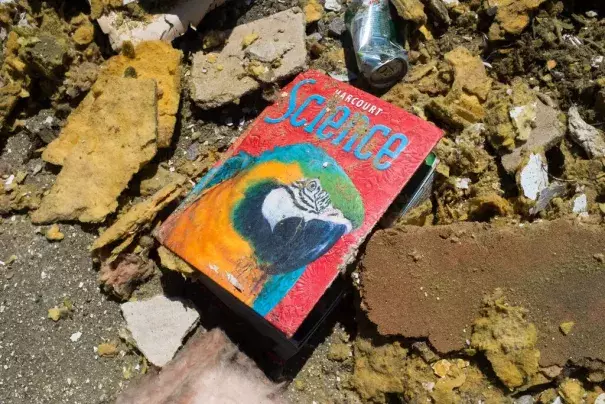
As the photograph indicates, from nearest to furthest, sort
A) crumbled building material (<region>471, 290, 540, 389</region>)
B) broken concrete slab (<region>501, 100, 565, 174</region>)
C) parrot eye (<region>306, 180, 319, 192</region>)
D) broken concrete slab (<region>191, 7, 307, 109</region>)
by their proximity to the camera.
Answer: crumbled building material (<region>471, 290, 540, 389</region>), parrot eye (<region>306, 180, 319, 192</region>), broken concrete slab (<region>501, 100, 565, 174</region>), broken concrete slab (<region>191, 7, 307, 109</region>)

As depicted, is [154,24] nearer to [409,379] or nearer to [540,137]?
[540,137]

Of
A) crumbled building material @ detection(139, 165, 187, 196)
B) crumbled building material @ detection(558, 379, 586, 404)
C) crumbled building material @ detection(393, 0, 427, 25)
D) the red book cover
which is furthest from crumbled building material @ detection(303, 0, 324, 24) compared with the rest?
crumbled building material @ detection(558, 379, 586, 404)

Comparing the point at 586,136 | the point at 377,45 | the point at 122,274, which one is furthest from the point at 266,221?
the point at 586,136

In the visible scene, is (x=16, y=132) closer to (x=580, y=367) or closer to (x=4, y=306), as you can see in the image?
(x=4, y=306)

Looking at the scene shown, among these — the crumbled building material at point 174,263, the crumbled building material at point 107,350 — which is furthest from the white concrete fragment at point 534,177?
the crumbled building material at point 107,350

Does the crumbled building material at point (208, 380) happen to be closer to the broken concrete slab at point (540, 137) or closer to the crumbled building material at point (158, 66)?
the crumbled building material at point (158, 66)

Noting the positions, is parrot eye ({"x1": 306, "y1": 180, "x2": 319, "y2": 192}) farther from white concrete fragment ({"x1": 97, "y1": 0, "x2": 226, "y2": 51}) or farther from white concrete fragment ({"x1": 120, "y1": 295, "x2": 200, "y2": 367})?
white concrete fragment ({"x1": 97, "y1": 0, "x2": 226, "y2": 51})

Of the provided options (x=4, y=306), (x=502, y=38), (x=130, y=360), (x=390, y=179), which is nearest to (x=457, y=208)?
(x=390, y=179)
